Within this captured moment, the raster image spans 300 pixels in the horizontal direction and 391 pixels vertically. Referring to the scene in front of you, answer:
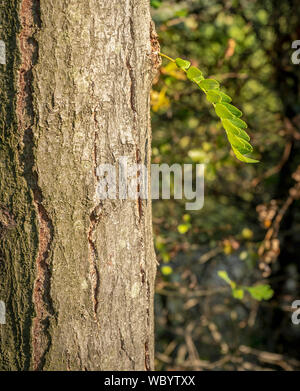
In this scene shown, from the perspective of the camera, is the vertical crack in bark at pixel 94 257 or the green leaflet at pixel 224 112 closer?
the vertical crack in bark at pixel 94 257

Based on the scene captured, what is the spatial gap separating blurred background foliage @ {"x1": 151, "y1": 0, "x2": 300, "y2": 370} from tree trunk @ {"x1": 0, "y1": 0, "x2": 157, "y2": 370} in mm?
1523

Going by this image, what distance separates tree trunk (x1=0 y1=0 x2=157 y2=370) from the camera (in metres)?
0.98

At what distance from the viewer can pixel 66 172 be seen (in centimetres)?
100

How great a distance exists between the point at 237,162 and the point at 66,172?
2133 mm

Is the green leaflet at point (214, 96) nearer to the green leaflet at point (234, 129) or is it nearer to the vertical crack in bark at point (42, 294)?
the green leaflet at point (234, 129)

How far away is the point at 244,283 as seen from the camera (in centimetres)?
342

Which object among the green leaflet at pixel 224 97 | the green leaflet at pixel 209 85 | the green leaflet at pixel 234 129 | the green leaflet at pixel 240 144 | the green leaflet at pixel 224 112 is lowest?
the green leaflet at pixel 240 144

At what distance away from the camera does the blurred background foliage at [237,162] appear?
9.23 ft

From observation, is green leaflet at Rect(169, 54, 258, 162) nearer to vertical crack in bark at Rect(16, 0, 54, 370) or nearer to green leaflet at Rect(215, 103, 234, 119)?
green leaflet at Rect(215, 103, 234, 119)

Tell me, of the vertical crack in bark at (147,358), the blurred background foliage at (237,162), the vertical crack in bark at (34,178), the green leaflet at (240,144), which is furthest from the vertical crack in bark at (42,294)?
the blurred background foliage at (237,162)

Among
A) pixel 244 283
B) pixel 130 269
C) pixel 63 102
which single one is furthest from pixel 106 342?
pixel 244 283

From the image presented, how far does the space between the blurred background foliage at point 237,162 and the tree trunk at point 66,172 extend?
1523mm
